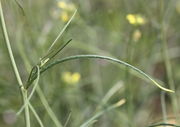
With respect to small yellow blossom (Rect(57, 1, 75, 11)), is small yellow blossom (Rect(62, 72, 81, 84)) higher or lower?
lower

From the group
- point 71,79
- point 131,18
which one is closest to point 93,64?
point 71,79

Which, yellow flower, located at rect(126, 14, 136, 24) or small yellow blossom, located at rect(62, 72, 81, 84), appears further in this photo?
small yellow blossom, located at rect(62, 72, 81, 84)

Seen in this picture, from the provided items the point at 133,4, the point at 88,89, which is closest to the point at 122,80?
the point at 88,89

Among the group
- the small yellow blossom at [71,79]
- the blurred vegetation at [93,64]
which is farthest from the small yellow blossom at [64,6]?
the small yellow blossom at [71,79]

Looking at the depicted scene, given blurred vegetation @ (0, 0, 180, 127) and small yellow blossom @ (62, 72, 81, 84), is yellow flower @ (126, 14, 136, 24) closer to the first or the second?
blurred vegetation @ (0, 0, 180, 127)

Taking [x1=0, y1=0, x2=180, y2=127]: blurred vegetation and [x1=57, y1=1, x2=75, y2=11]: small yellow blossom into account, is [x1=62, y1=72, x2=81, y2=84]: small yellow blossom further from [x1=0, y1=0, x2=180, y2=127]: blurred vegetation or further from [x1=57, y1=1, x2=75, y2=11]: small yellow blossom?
[x1=57, y1=1, x2=75, y2=11]: small yellow blossom

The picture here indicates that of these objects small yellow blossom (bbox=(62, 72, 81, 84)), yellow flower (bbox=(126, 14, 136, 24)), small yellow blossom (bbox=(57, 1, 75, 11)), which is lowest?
small yellow blossom (bbox=(62, 72, 81, 84))

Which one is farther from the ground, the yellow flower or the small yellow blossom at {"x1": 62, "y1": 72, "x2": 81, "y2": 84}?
the yellow flower

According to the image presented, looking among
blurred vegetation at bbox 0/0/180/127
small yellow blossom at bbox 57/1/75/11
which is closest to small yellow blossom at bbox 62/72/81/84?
blurred vegetation at bbox 0/0/180/127
